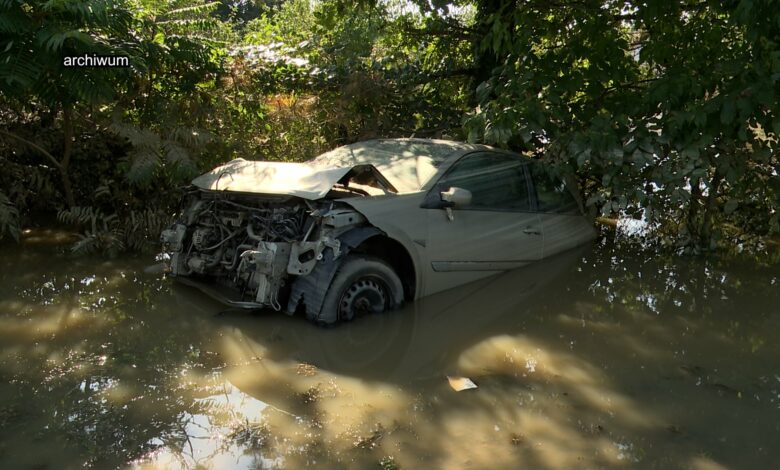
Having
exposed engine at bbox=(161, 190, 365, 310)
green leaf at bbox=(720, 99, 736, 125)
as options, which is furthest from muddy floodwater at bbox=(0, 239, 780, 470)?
green leaf at bbox=(720, 99, 736, 125)

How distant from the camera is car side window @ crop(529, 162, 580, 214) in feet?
21.3

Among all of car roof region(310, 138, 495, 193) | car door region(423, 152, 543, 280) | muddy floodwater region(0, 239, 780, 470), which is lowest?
muddy floodwater region(0, 239, 780, 470)

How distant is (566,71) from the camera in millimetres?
7000

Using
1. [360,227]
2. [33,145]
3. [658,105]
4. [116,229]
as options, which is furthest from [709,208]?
[33,145]

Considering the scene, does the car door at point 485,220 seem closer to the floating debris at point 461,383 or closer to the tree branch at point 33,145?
the floating debris at point 461,383

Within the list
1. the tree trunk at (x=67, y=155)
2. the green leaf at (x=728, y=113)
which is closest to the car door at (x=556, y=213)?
the green leaf at (x=728, y=113)

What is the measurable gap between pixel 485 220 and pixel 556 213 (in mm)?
1291

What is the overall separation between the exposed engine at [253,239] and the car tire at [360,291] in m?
0.22

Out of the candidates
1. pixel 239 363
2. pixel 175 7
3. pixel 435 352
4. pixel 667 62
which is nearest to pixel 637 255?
pixel 667 62

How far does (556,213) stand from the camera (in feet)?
22.0

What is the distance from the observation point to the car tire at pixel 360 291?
15.6 ft

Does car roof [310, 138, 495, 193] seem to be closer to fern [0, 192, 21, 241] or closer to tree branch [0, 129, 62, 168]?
fern [0, 192, 21, 241]

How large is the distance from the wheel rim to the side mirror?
36.8 inches

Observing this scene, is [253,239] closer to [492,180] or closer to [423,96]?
[492,180]
